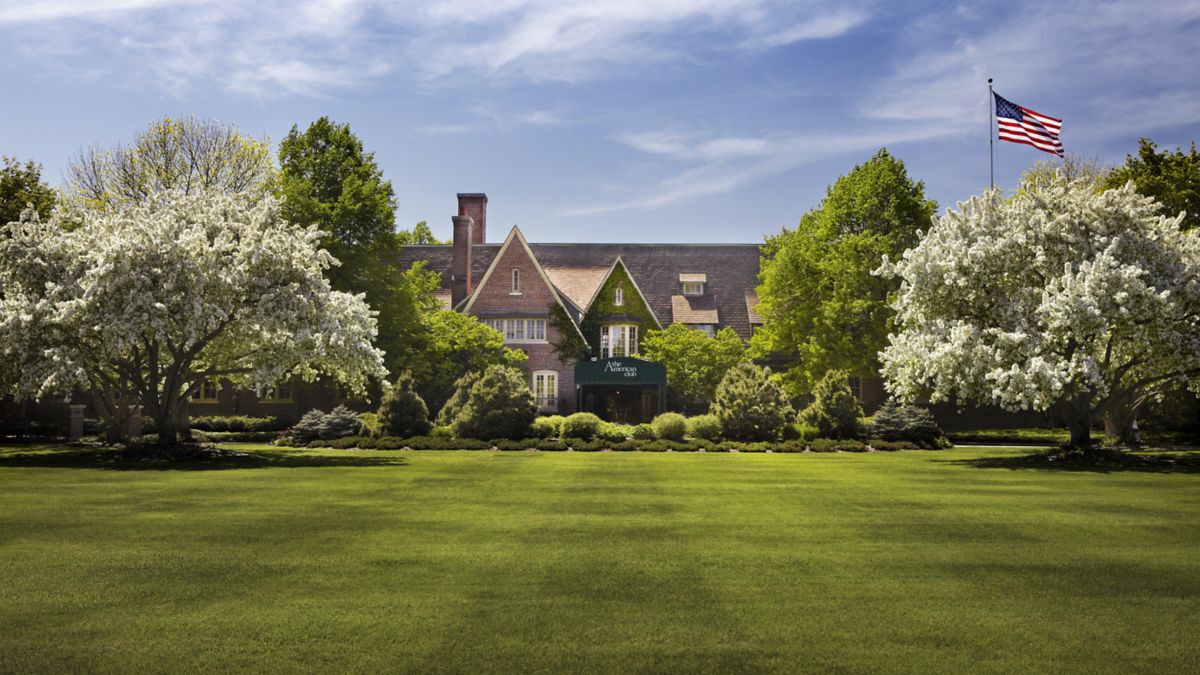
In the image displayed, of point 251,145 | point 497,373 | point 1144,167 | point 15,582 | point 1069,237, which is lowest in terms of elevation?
point 15,582

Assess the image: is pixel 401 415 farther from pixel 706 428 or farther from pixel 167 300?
pixel 167 300

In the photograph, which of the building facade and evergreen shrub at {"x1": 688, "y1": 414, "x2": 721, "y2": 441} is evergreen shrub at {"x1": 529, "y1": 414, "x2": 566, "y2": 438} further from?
the building facade

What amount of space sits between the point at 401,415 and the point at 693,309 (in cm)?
3293

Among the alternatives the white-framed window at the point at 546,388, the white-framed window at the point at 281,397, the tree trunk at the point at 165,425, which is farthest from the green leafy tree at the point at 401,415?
the white-framed window at the point at 281,397

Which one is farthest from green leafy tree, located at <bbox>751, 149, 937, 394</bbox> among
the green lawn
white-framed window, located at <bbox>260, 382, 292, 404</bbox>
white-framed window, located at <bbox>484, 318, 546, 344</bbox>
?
the green lawn

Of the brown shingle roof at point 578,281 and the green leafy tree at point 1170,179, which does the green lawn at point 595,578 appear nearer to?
the green leafy tree at point 1170,179

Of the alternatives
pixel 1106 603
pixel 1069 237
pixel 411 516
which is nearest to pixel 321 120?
pixel 1069 237

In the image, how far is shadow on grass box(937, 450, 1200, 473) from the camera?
29.7 meters

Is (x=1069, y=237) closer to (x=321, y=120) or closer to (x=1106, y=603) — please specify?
(x=1106, y=603)

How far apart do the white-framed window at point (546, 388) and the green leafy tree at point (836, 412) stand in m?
23.6

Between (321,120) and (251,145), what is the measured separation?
6195 millimetres

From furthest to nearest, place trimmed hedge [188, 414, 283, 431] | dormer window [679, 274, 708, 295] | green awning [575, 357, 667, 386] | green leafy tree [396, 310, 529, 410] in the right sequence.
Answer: dormer window [679, 274, 708, 295], green leafy tree [396, 310, 529, 410], green awning [575, 357, 667, 386], trimmed hedge [188, 414, 283, 431]

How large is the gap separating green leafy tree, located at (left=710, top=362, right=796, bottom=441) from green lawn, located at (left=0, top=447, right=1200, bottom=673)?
19002 mm

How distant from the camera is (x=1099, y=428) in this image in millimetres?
54312
